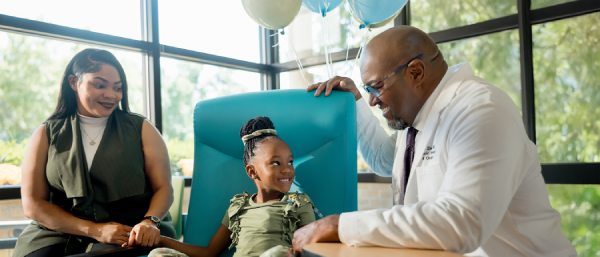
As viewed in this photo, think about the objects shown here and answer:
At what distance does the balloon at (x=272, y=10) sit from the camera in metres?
3.01

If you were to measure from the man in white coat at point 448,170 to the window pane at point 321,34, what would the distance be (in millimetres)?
2947

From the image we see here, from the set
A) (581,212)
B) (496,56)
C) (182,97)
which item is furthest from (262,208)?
(182,97)

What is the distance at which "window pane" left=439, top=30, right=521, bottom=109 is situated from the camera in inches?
145

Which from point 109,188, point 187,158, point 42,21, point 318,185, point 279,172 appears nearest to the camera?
point 279,172

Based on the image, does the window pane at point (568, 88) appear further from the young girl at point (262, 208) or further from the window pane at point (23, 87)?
the window pane at point (23, 87)

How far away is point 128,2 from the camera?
3906 mm

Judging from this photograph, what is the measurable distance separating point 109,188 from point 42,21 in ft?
6.56

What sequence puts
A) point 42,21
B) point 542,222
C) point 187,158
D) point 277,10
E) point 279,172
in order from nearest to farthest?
point 542,222 → point 279,172 → point 277,10 → point 42,21 → point 187,158

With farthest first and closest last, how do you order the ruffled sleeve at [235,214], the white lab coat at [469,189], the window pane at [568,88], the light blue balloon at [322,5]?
the window pane at [568,88] → the light blue balloon at [322,5] → the ruffled sleeve at [235,214] → the white lab coat at [469,189]

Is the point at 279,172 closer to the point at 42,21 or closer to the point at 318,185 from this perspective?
the point at 318,185

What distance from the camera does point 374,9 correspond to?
2959 millimetres

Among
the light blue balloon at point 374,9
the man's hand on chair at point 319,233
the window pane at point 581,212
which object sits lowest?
the window pane at point 581,212

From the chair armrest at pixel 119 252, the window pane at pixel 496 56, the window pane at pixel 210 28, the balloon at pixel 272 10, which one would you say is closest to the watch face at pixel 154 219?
the chair armrest at pixel 119 252

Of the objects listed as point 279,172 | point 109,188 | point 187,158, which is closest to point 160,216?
point 109,188
